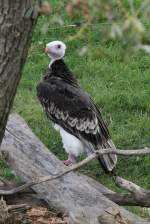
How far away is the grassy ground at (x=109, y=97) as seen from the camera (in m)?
6.66

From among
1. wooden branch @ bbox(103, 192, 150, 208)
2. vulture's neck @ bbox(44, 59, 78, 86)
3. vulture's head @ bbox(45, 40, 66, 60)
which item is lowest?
wooden branch @ bbox(103, 192, 150, 208)

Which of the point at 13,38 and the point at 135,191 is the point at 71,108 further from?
the point at 13,38

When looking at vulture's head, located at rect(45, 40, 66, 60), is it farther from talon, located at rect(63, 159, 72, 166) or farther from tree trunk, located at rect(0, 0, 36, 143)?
tree trunk, located at rect(0, 0, 36, 143)

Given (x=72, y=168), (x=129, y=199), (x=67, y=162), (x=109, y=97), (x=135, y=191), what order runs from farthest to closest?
(x=109, y=97)
(x=67, y=162)
(x=129, y=199)
(x=135, y=191)
(x=72, y=168)

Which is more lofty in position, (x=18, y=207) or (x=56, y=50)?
(x=56, y=50)

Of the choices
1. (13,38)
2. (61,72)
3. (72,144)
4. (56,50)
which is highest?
(13,38)

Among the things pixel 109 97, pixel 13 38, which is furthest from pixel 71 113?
pixel 13 38

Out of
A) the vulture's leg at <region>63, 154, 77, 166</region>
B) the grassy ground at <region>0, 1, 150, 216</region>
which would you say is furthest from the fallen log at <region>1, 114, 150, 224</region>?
the vulture's leg at <region>63, 154, 77, 166</region>

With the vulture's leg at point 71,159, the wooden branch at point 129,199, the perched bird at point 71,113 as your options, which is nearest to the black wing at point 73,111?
the perched bird at point 71,113

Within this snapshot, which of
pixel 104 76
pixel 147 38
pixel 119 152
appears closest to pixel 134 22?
pixel 147 38

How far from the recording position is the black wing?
6.30 meters

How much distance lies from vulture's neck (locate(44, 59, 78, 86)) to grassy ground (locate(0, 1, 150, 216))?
15.1 inches

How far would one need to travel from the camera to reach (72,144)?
21.0 feet

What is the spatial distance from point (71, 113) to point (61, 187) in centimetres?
189
